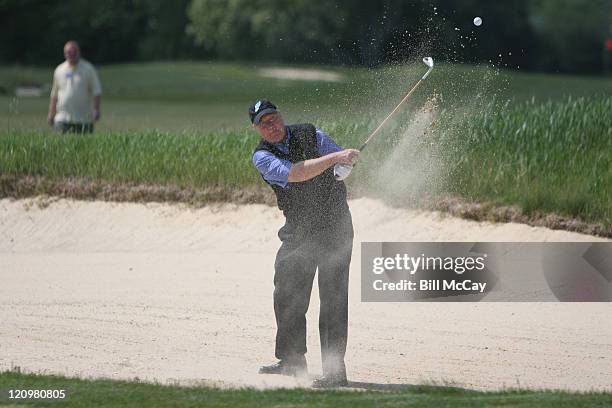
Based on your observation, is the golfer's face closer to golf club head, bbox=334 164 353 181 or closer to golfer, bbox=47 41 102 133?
golf club head, bbox=334 164 353 181

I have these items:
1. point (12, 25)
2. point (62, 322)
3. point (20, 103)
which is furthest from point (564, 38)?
point (62, 322)

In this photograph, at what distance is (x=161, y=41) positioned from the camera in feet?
215

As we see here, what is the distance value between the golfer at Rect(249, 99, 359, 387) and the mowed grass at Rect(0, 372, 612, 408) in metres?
0.55

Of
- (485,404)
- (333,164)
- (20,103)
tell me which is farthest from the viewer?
(20,103)

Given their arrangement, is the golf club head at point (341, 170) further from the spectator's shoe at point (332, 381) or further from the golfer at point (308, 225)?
the spectator's shoe at point (332, 381)

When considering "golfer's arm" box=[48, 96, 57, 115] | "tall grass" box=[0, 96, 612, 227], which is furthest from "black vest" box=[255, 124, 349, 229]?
"golfer's arm" box=[48, 96, 57, 115]

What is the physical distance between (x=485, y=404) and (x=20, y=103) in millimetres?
29114

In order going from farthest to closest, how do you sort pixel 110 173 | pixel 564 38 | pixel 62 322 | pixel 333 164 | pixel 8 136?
pixel 564 38, pixel 8 136, pixel 110 173, pixel 62 322, pixel 333 164

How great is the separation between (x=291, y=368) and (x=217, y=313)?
8.03 ft

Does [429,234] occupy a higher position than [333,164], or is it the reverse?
[333,164]

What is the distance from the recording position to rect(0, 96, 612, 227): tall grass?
1403cm

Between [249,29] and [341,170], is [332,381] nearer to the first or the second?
[341,170]

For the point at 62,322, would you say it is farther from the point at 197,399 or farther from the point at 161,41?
the point at 161,41

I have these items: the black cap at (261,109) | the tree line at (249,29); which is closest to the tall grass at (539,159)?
the black cap at (261,109)
